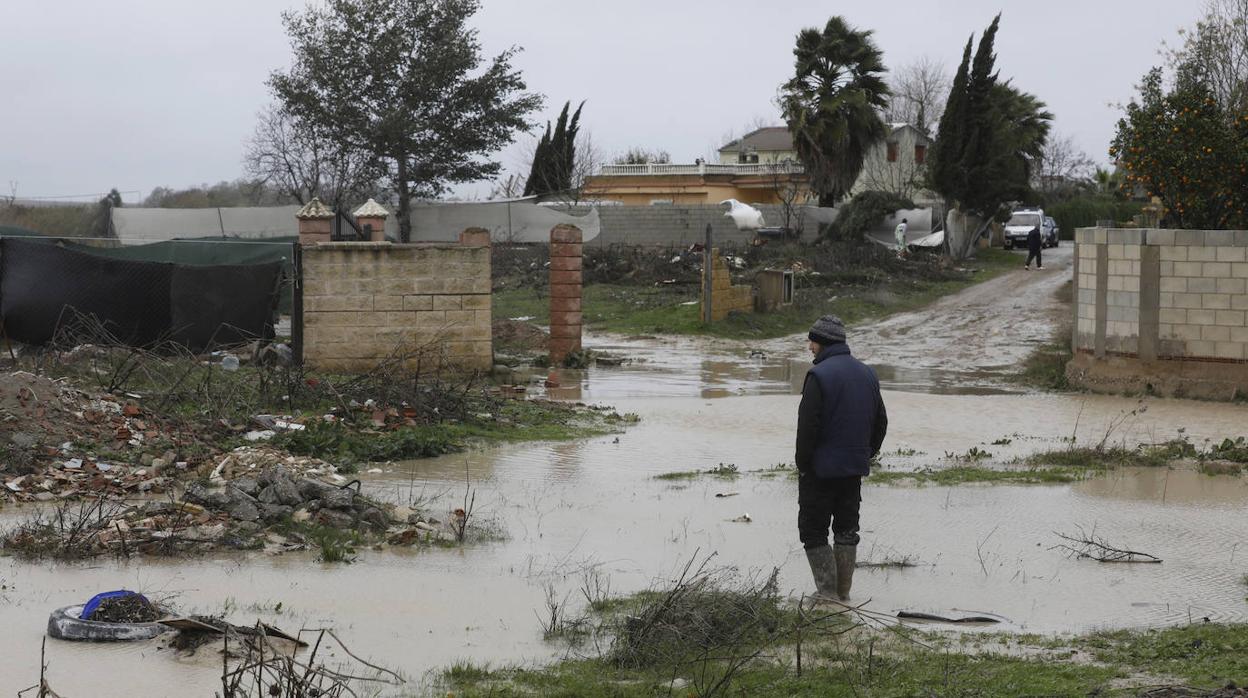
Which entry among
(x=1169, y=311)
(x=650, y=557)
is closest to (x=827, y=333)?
(x=650, y=557)

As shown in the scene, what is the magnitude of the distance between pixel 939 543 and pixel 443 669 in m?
4.11

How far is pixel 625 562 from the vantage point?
26.0 feet

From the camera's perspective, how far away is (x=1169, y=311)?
1667 cm

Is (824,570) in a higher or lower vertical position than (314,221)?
lower

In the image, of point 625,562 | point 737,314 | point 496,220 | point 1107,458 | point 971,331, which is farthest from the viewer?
point 496,220

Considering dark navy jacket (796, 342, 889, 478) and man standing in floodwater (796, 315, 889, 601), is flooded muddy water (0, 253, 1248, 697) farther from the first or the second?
dark navy jacket (796, 342, 889, 478)

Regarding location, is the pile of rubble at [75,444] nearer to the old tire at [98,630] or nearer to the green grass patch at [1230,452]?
the old tire at [98,630]

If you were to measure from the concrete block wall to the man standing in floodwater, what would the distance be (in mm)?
18386

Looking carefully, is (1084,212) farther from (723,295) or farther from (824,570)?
(824,570)

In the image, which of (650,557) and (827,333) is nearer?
(827,333)

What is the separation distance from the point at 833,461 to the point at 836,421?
21 cm

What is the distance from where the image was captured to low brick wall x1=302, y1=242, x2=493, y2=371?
54.1ft

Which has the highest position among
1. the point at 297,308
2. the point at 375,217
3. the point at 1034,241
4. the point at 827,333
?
the point at 375,217

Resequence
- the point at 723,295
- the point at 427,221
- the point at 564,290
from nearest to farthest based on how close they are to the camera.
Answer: the point at 564,290 < the point at 723,295 < the point at 427,221
